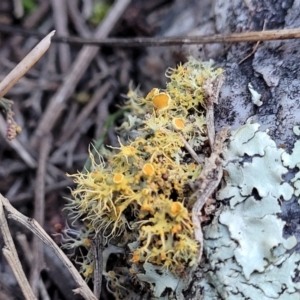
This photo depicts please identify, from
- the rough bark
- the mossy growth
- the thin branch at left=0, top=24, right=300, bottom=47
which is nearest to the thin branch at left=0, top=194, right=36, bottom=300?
the mossy growth

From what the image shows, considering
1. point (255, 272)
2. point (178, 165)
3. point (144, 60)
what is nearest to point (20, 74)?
point (178, 165)

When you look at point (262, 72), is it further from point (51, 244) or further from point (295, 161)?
point (51, 244)

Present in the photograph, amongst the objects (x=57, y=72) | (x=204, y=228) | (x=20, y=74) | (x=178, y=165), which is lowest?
(x=204, y=228)

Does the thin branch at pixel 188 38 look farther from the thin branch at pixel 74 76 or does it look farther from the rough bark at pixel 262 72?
the thin branch at pixel 74 76

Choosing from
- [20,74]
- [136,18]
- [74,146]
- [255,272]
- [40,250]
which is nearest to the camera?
[255,272]

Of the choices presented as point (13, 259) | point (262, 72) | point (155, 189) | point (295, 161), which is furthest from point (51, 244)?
point (262, 72)

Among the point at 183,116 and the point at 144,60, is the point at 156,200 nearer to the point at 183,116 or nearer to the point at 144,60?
the point at 183,116

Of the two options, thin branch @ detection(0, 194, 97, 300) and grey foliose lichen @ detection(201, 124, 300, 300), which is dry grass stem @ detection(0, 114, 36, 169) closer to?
thin branch @ detection(0, 194, 97, 300)
